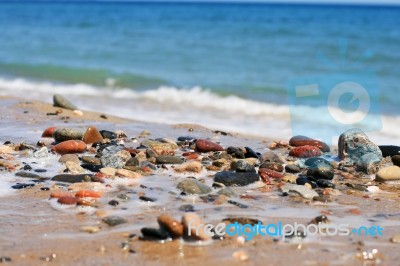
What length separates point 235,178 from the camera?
4262 mm

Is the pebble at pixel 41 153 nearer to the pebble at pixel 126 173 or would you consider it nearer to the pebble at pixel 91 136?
the pebble at pixel 91 136

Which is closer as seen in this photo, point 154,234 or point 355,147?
point 154,234

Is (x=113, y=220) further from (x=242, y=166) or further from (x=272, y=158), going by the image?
(x=272, y=158)

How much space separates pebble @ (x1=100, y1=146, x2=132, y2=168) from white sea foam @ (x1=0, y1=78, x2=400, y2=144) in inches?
115

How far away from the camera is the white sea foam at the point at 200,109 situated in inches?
320

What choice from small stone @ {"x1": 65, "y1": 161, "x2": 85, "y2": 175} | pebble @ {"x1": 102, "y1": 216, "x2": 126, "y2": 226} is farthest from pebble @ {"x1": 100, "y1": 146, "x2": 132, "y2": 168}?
pebble @ {"x1": 102, "y1": 216, "x2": 126, "y2": 226}

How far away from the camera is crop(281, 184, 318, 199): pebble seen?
396 centimetres

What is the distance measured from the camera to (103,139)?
5.68 meters

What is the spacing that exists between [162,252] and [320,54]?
16970 millimetres

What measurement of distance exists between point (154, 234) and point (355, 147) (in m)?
2.53

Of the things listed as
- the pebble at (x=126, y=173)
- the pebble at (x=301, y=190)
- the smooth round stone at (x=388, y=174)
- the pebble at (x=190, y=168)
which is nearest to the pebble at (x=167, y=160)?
the pebble at (x=190, y=168)

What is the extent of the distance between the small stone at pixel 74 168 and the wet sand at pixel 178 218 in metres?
0.10

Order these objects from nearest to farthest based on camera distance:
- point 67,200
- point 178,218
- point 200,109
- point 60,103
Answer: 1. point 178,218
2. point 67,200
3. point 60,103
4. point 200,109

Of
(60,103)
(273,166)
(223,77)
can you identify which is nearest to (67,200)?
(273,166)
